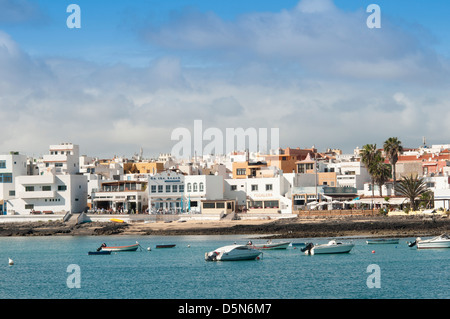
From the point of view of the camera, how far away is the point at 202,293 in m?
42.5

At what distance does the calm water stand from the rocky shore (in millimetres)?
7396

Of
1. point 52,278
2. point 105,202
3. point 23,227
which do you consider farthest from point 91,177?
point 52,278

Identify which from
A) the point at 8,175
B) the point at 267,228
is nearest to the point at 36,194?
the point at 8,175

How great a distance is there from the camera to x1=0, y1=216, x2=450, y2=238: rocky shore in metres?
80.1

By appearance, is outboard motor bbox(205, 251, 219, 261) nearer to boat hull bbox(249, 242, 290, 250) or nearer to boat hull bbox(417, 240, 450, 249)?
boat hull bbox(249, 242, 290, 250)

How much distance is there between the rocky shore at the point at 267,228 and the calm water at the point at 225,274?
740cm

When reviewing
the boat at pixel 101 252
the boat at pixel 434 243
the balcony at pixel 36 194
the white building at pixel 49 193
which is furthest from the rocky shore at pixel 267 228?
the boat at pixel 101 252

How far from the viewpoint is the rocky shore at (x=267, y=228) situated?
80125 mm

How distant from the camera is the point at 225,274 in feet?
168

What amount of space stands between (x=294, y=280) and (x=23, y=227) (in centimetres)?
6700

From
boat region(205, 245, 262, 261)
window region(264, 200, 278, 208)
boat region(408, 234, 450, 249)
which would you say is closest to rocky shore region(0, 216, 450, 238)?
window region(264, 200, 278, 208)

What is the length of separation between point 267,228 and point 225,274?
37.1m

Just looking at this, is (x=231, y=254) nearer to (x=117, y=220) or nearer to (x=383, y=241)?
(x=383, y=241)
